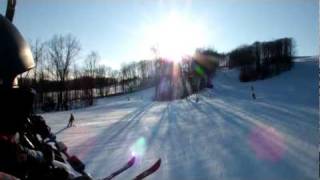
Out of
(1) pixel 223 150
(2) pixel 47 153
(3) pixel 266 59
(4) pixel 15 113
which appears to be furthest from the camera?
(3) pixel 266 59

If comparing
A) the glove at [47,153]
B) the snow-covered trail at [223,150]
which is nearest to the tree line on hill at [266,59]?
the snow-covered trail at [223,150]

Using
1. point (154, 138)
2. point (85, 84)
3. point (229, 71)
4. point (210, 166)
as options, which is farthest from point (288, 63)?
point (210, 166)

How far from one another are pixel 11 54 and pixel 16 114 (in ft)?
0.86

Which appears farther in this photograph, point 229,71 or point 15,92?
point 229,71

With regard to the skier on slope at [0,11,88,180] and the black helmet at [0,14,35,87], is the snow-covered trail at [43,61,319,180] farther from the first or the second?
the black helmet at [0,14,35,87]

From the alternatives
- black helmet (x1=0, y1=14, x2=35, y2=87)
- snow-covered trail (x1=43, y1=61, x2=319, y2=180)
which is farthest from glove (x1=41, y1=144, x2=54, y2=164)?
snow-covered trail (x1=43, y1=61, x2=319, y2=180)

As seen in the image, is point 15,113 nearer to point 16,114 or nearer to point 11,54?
point 16,114

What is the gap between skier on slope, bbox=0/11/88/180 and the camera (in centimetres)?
159

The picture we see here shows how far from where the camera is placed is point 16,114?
63.4 inches

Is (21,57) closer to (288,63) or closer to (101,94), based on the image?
(288,63)

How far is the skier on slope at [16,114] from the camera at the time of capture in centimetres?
159

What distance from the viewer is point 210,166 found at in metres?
8.98

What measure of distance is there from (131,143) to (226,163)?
506 centimetres

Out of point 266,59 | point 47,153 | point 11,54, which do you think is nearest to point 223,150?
point 47,153
